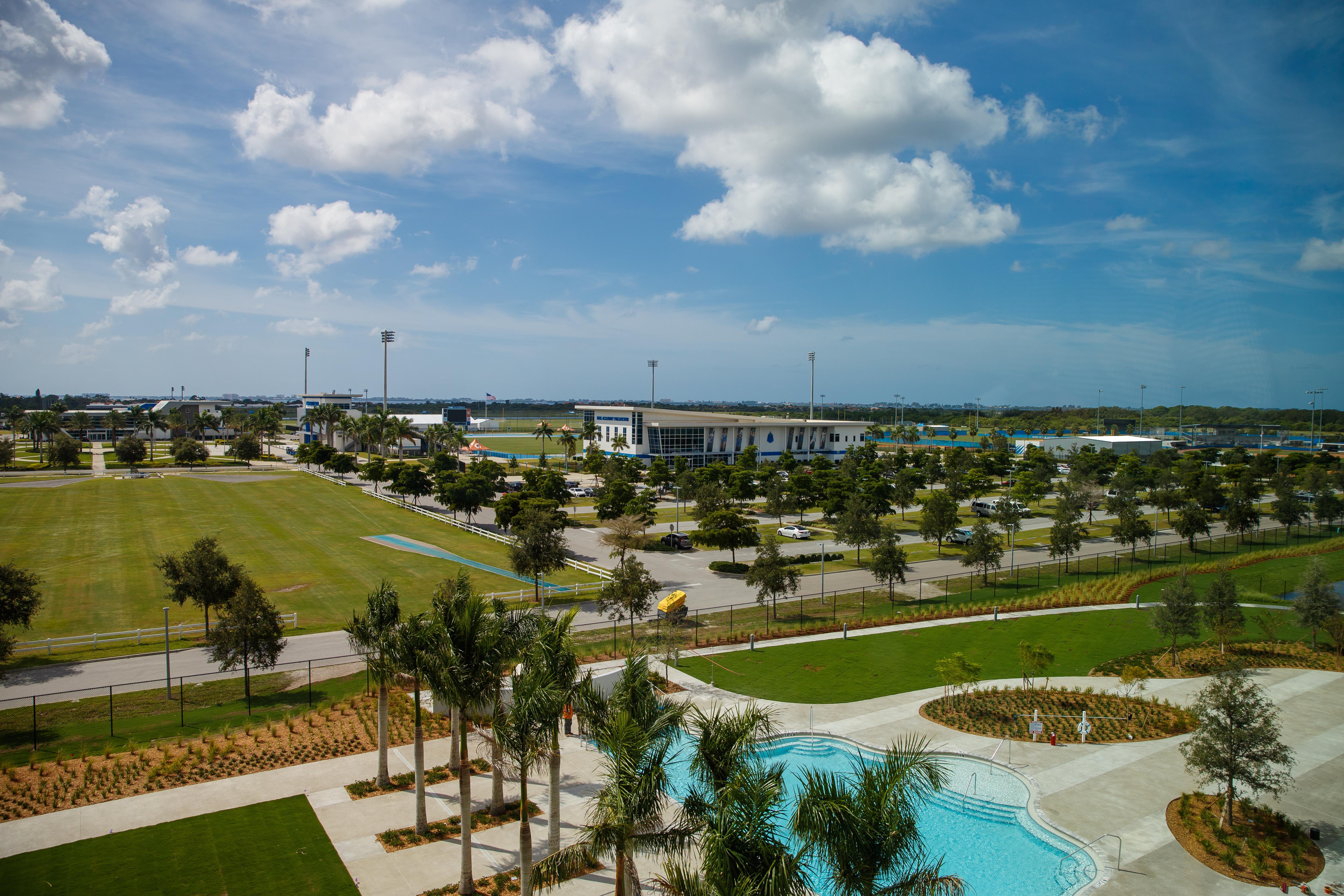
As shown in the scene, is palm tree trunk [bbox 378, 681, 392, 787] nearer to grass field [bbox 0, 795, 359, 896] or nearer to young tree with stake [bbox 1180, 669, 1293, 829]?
grass field [bbox 0, 795, 359, 896]

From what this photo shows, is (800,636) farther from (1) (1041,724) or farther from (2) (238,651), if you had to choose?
(2) (238,651)

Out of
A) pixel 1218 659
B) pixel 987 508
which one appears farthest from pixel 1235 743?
pixel 987 508

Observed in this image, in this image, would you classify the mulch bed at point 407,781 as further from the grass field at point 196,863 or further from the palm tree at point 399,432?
the palm tree at point 399,432

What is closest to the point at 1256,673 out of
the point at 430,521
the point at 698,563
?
the point at 698,563

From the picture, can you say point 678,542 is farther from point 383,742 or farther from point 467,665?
point 467,665

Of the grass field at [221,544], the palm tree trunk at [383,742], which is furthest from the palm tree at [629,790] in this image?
the grass field at [221,544]

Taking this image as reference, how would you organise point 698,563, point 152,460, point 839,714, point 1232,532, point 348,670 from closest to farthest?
point 839,714
point 348,670
point 698,563
point 1232,532
point 152,460
